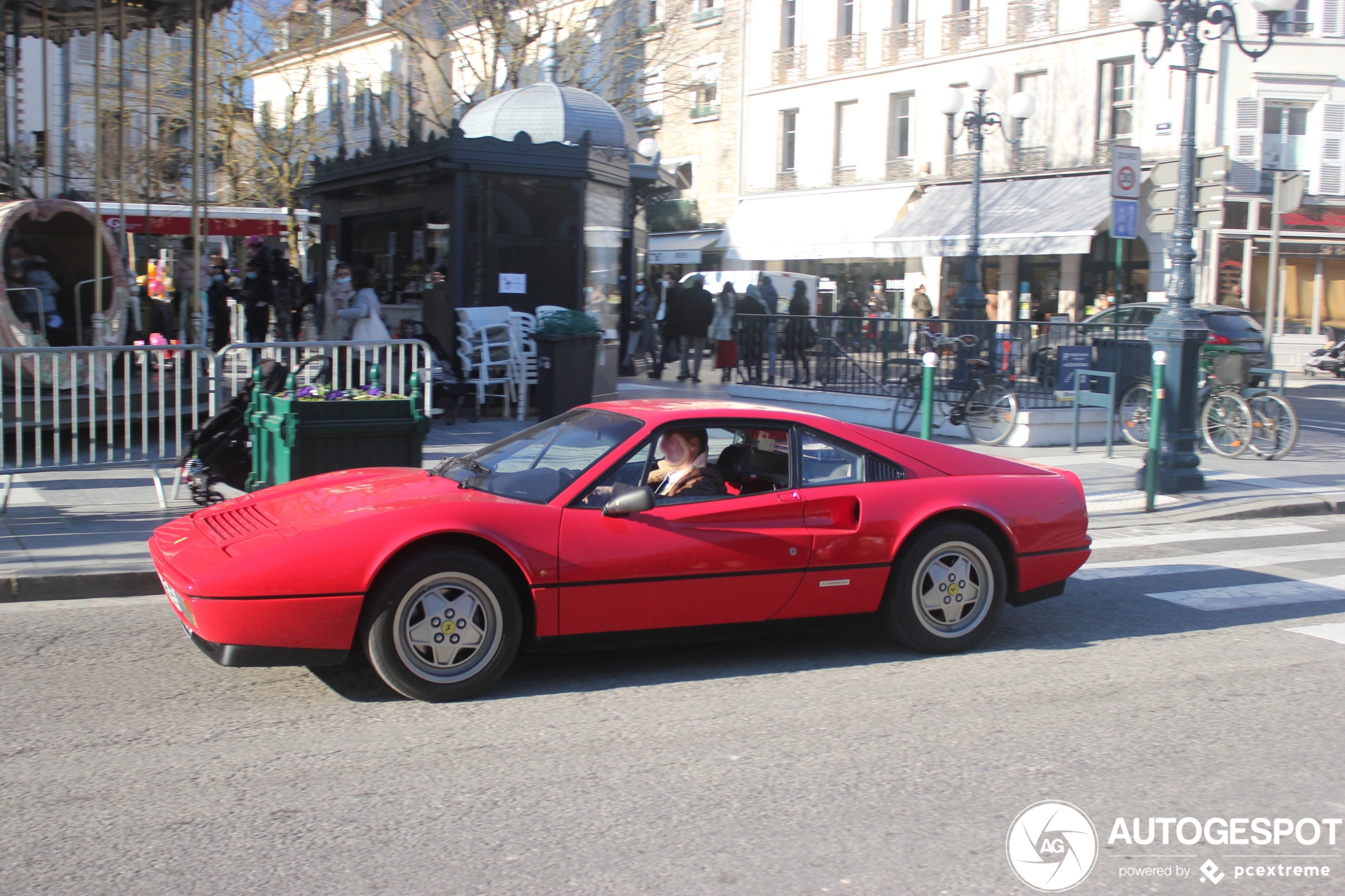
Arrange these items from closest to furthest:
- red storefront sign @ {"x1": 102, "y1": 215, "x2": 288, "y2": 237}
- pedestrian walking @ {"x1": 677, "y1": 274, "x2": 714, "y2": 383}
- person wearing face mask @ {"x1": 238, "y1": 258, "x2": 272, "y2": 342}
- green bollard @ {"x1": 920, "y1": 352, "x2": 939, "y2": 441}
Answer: green bollard @ {"x1": 920, "y1": 352, "x2": 939, "y2": 441}, person wearing face mask @ {"x1": 238, "y1": 258, "x2": 272, "y2": 342}, pedestrian walking @ {"x1": 677, "y1": 274, "x2": 714, "y2": 383}, red storefront sign @ {"x1": 102, "y1": 215, "x2": 288, "y2": 237}

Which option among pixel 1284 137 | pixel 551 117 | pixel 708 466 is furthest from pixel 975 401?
pixel 1284 137

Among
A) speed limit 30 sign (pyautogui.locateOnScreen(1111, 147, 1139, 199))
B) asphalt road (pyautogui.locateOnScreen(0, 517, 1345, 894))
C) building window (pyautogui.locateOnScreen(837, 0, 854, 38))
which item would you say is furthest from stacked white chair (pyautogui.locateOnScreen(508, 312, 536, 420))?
building window (pyautogui.locateOnScreen(837, 0, 854, 38))

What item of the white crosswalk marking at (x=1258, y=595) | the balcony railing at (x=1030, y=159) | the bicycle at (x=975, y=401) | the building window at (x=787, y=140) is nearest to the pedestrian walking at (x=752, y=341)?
the bicycle at (x=975, y=401)

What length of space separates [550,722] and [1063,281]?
91.1ft

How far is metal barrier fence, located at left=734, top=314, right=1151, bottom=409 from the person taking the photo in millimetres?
14227

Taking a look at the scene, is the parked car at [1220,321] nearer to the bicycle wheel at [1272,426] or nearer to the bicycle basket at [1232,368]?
the bicycle basket at [1232,368]

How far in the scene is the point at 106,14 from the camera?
44.1ft

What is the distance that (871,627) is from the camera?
6133mm

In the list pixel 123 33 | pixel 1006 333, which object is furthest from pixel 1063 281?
pixel 123 33

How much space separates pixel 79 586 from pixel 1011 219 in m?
26.4

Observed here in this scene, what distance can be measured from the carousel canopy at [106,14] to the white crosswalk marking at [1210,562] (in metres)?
10.4

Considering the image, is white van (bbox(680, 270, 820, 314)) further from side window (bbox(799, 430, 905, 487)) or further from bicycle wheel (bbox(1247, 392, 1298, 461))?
side window (bbox(799, 430, 905, 487))

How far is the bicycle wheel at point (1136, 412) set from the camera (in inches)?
563

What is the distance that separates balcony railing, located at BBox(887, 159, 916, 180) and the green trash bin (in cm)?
2818
